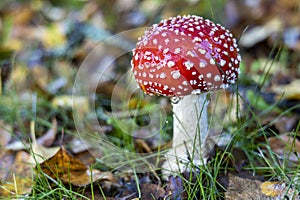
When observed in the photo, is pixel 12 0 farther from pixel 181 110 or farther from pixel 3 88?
pixel 181 110

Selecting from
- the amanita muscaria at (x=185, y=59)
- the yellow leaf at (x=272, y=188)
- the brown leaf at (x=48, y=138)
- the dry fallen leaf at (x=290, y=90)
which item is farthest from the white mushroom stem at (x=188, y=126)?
the dry fallen leaf at (x=290, y=90)

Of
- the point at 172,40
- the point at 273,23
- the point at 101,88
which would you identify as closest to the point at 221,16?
the point at 273,23

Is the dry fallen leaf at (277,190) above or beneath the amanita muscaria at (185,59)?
beneath

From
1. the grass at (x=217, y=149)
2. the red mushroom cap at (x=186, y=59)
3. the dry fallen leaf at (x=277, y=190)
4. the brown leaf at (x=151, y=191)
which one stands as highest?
the red mushroom cap at (x=186, y=59)

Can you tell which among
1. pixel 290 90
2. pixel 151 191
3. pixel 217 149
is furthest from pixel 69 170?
pixel 290 90

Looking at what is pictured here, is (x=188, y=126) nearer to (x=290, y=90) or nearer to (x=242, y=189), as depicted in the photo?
(x=242, y=189)

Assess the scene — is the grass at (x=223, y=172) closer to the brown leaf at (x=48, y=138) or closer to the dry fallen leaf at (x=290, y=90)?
the brown leaf at (x=48, y=138)
